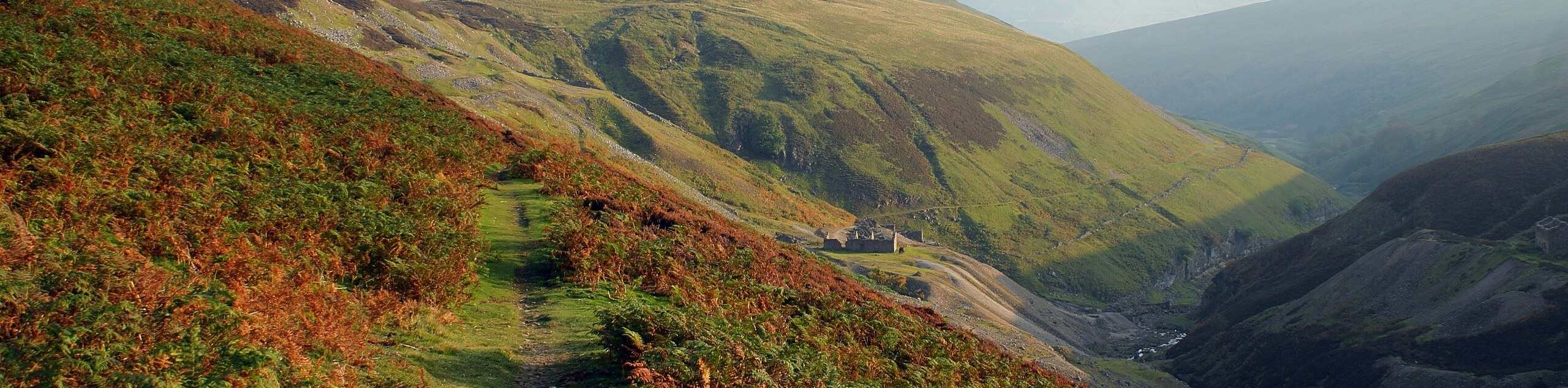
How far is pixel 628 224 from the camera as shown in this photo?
20609mm

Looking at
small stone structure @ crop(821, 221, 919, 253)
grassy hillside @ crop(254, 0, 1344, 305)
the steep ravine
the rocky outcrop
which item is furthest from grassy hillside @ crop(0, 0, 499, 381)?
the rocky outcrop

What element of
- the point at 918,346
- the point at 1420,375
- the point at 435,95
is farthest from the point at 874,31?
the point at 918,346

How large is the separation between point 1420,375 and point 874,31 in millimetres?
149308

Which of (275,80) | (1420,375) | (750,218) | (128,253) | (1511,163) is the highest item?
(128,253)

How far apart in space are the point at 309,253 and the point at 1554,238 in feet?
251

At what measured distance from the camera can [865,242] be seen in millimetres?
75750

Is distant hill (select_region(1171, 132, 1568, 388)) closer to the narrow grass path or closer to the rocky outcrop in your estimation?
the rocky outcrop

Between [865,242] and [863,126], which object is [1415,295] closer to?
[865,242]

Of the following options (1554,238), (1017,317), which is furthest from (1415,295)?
(1017,317)

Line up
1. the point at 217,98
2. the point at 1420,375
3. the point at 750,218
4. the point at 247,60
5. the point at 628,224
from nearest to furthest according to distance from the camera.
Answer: the point at 217,98 < the point at 628,224 < the point at 247,60 < the point at 1420,375 < the point at 750,218

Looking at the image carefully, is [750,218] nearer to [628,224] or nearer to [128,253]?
[628,224]

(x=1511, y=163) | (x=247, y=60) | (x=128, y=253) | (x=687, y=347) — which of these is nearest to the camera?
(x=128, y=253)

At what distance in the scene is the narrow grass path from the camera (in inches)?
449

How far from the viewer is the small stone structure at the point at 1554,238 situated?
58.1 metres
